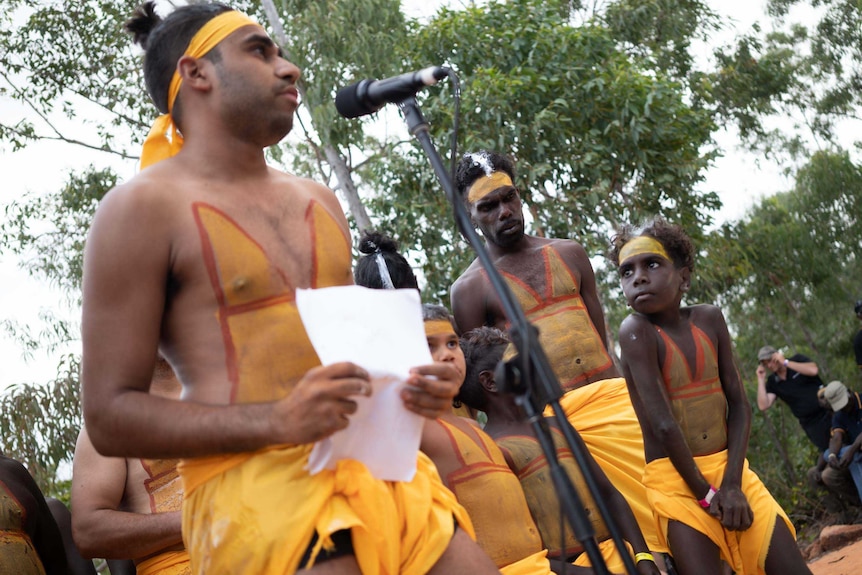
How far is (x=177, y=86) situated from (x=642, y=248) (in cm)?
305

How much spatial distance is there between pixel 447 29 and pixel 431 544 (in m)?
10.7

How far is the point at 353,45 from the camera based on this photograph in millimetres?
13797

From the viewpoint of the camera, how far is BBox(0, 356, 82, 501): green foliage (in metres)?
10.6

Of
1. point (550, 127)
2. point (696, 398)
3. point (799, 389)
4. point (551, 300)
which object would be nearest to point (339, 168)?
point (550, 127)

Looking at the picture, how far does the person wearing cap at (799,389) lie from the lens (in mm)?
11539

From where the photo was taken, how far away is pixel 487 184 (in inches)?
218

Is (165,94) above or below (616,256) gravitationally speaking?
above

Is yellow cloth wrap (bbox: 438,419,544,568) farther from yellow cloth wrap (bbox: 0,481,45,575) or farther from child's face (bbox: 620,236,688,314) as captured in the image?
yellow cloth wrap (bbox: 0,481,45,575)

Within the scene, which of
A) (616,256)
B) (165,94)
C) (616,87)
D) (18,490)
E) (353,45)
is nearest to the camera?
(165,94)

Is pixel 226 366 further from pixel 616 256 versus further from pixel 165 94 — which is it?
pixel 616 256

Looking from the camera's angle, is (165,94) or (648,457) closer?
(165,94)

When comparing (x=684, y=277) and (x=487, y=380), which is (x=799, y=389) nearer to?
(x=684, y=277)

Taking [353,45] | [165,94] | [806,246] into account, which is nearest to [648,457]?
[165,94]

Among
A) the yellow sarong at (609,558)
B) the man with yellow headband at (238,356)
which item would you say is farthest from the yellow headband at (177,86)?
the yellow sarong at (609,558)
